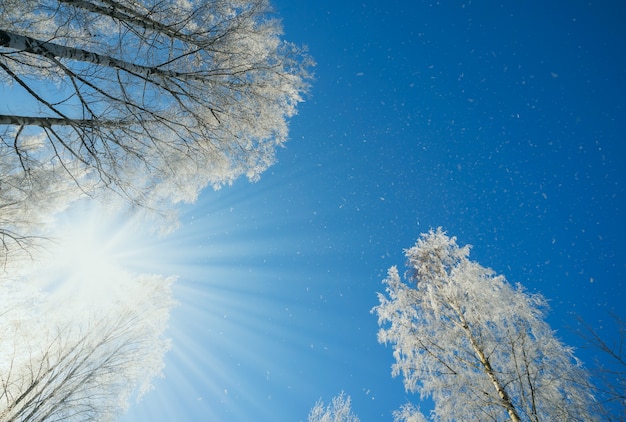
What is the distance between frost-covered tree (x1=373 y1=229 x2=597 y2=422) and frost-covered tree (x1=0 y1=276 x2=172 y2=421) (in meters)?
6.57

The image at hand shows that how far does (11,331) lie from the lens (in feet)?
20.7

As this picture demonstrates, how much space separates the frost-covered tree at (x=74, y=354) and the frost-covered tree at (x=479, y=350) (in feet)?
21.5

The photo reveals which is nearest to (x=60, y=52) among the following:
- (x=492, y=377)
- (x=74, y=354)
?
(x=74, y=354)

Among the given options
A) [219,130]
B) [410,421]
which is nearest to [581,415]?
[410,421]

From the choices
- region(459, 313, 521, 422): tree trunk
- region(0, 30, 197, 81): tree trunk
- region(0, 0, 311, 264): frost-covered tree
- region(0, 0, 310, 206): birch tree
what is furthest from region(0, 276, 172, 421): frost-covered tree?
region(459, 313, 521, 422): tree trunk

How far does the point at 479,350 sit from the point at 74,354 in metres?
8.95

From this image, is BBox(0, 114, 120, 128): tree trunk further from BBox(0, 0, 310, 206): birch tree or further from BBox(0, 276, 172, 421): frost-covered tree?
BBox(0, 276, 172, 421): frost-covered tree

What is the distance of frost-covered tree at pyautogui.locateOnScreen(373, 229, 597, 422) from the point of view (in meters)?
4.32

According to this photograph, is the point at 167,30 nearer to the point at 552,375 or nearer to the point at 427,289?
the point at 427,289

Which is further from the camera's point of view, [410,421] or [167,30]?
[410,421]

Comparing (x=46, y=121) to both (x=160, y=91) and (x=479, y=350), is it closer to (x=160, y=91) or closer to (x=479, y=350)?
(x=160, y=91)

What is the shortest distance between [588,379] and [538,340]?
727mm

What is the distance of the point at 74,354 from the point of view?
21.5 feet

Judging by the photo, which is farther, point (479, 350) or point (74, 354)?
point (74, 354)
